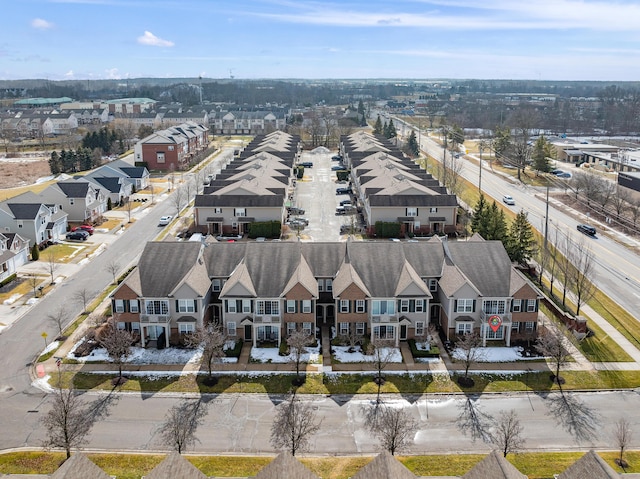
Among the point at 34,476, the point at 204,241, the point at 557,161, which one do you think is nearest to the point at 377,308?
the point at 204,241

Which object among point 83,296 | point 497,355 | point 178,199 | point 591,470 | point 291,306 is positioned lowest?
point 497,355

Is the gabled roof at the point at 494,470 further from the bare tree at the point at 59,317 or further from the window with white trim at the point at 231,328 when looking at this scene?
the bare tree at the point at 59,317

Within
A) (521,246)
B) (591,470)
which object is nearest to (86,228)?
(521,246)

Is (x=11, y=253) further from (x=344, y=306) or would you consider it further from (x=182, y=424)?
(x=344, y=306)

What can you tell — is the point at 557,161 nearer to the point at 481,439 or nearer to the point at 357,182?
the point at 357,182

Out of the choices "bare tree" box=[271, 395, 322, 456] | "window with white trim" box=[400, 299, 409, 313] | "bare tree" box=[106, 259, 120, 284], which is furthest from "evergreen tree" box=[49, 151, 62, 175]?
"bare tree" box=[271, 395, 322, 456]

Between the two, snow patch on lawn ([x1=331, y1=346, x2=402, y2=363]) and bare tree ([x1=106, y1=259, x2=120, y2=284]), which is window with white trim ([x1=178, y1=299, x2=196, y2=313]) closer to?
snow patch on lawn ([x1=331, y1=346, x2=402, y2=363])
